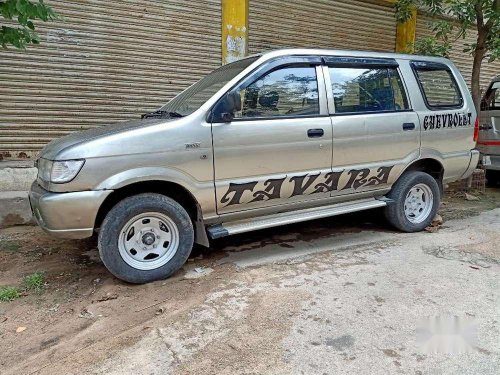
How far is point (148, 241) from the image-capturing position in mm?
3584

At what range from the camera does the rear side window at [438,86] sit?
4859 millimetres

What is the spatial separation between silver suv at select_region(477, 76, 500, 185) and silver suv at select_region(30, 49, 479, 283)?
8.42 ft

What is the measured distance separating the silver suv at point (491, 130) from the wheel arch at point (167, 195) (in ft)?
19.5

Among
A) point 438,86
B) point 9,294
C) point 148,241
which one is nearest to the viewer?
point 9,294

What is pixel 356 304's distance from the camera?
3.18m

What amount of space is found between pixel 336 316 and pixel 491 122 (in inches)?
240

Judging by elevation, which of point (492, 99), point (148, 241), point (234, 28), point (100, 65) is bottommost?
point (148, 241)

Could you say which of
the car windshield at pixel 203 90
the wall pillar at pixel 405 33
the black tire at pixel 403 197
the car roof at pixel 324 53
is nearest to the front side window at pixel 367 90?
the car roof at pixel 324 53

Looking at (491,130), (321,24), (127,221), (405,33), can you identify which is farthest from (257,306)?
(405,33)

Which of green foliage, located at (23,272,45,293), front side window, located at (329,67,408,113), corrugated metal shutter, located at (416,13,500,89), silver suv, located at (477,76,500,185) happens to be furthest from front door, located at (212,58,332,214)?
corrugated metal shutter, located at (416,13,500,89)

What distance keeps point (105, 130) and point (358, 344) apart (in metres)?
2.65

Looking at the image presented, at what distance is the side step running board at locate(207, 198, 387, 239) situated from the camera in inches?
149

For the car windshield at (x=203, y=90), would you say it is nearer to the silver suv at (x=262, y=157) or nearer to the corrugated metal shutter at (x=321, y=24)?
the silver suv at (x=262, y=157)

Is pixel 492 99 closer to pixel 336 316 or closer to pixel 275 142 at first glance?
pixel 275 142
